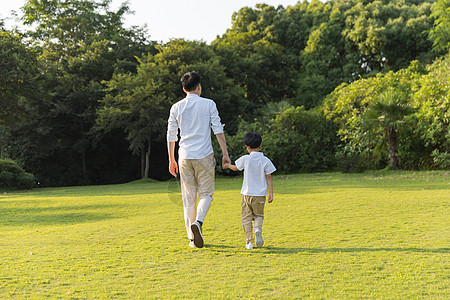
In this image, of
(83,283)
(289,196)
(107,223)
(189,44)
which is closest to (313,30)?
(189,44)

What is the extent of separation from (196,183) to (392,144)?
1508cm

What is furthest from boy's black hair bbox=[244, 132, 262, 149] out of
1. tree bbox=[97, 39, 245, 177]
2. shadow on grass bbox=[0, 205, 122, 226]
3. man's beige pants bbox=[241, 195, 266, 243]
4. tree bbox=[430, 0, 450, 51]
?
tree bbox=[430, 0, 450, 51]

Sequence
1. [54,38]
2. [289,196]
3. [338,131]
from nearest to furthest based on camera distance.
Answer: [289,196] → [338,131] → [54,38]

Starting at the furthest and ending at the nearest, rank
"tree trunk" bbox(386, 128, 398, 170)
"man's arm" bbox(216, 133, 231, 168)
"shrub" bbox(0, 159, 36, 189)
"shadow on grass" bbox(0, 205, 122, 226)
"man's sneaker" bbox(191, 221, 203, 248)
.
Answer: "shrub" bbox(0, 159, 36, 189)
"tree trunk" bbox(386, 128, 398, 170)
"shadow on grass" bbox(0, 205, 122, 226)
"man's arm" bbox(216, 133, 231, 168)
"man's sneaker" bbox(191, 221, 203, 248)

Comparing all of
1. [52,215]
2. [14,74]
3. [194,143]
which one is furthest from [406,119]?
[14,74]

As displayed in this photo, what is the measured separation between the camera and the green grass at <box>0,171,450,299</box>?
3.54 metres

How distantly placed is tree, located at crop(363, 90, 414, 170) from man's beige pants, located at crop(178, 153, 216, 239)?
46.8 ft

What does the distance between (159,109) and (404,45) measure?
1765 cm

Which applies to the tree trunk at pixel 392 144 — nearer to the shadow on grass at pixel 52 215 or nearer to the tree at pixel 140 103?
the tree at pixel 140 103

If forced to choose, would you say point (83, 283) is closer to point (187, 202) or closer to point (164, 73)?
point (187, 202)

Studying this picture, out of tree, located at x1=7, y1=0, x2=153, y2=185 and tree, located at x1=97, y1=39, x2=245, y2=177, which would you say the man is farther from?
tree, located at x1=7, y1=0, x2=153, y2=185

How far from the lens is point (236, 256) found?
477cm

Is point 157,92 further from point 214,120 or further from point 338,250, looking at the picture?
point 338,250

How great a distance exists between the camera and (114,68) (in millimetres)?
27484
